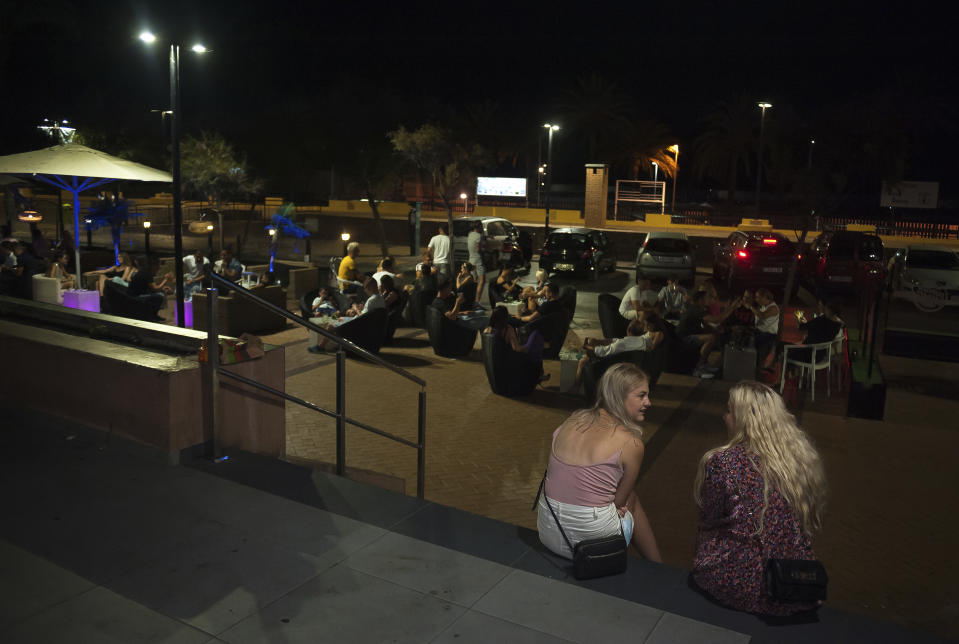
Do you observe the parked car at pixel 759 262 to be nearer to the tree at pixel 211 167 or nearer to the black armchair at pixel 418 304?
the black armchair at pixel 418 304

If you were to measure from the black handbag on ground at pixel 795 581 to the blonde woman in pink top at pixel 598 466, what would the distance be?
0.84 metres

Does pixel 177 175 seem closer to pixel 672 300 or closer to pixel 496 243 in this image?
pixel 672 300

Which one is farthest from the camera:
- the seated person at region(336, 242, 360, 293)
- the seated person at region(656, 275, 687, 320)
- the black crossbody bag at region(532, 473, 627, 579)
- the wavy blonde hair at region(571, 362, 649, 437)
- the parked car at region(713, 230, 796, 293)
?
the parked car at region(713, 230, 796, 293)

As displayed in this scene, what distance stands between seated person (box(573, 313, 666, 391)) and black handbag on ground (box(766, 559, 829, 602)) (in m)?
5.81

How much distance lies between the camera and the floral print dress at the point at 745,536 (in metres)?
3.84

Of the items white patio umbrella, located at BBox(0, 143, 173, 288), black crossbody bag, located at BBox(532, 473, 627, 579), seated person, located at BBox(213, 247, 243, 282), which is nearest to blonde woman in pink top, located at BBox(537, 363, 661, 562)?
black crossbody bag, located at BBox(532, 473, 627, 579)

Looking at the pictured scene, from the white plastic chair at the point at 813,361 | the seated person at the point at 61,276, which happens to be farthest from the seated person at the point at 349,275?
the white plastic chair at the point at 813,361

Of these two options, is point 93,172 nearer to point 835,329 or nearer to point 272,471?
point 272,471

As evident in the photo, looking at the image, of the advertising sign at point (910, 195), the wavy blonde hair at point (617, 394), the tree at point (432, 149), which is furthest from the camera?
the tree at point (432, 149)

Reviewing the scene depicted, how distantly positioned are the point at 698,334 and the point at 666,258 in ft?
36.1

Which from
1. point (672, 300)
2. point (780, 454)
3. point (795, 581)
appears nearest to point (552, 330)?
point (672, 300)

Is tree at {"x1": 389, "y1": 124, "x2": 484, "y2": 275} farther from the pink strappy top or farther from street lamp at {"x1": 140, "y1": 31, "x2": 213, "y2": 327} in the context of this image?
the pink strappy top

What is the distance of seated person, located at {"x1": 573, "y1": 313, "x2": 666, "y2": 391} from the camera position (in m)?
9.56

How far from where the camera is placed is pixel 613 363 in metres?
9.53
